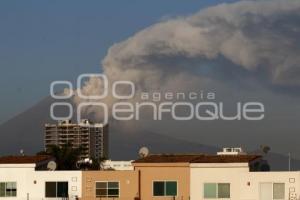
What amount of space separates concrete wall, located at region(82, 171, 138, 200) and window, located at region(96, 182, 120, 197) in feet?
0.74

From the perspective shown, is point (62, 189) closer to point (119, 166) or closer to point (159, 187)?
point (159, 187)

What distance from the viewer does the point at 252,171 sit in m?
53.7

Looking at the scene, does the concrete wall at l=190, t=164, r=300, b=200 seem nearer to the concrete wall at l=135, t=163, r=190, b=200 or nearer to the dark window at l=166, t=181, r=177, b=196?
the concrete wall at l=135, t=163, r=190, b=200

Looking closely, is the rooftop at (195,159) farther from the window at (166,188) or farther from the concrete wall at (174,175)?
the window at (166,188)

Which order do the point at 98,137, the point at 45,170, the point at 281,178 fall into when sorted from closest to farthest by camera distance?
the point at 281,178, the point at 45,170, the point at 98,137

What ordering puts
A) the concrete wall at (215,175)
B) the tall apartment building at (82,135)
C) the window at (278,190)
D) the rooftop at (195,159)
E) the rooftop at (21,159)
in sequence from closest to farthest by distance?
the window at (278,190) → the concrete wall at (215,175) → the rooftop at (195,159) → the rooftop at (21,159) → the tall apartment building at (82,135)

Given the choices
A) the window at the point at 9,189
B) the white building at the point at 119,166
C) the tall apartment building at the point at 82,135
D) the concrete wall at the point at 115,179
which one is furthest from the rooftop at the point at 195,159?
the tall apartment building at the point at 82,135

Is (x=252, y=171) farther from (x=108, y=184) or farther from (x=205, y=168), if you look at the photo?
(x=108, y=184)

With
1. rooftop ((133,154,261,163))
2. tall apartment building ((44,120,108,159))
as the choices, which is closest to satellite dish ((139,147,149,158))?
rooftop ((133,154,261,163))

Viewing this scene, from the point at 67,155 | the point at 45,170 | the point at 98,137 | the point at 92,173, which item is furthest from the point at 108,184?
the point at 98,137

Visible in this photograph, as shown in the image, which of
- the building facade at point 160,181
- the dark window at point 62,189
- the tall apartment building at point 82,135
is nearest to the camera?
the building facade at point 160,181

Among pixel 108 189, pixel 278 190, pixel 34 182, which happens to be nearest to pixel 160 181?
pixel 108 189

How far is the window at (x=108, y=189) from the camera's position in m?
53.7

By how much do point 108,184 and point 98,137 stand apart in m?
90.3
